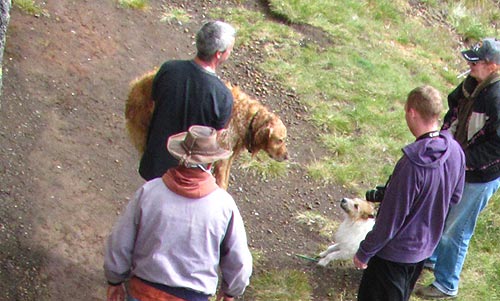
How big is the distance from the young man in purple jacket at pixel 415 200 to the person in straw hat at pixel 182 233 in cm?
117

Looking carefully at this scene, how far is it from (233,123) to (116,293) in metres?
2.13

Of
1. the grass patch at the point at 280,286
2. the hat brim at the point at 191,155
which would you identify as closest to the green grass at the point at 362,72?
the grass patch at the point at 280,286

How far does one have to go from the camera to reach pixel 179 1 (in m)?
10.6

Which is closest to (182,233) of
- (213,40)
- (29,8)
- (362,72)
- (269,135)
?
(213,40)

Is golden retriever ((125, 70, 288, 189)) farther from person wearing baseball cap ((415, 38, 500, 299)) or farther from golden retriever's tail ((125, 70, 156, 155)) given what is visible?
person wearing baseball cap ((415, 38, 500, 299))

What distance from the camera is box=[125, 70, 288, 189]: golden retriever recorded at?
19.6ft

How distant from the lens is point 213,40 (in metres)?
4.76

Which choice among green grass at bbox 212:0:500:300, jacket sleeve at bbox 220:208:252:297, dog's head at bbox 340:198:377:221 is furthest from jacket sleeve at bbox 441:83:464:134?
jacket sleeve at bbox 220:208:252:297

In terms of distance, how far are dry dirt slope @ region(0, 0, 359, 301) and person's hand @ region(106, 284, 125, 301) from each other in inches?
53.1

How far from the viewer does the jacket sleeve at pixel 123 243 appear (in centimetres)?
387

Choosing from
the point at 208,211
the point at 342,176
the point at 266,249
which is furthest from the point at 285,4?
the point at 208,211

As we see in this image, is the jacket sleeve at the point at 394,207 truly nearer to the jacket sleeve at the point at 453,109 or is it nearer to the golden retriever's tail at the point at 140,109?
the jacket sleeve at the point at 453,109

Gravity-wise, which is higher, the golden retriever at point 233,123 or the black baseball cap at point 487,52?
the black baseball cap at point 487,52

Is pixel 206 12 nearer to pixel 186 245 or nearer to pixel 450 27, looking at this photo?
pixel 450 27
